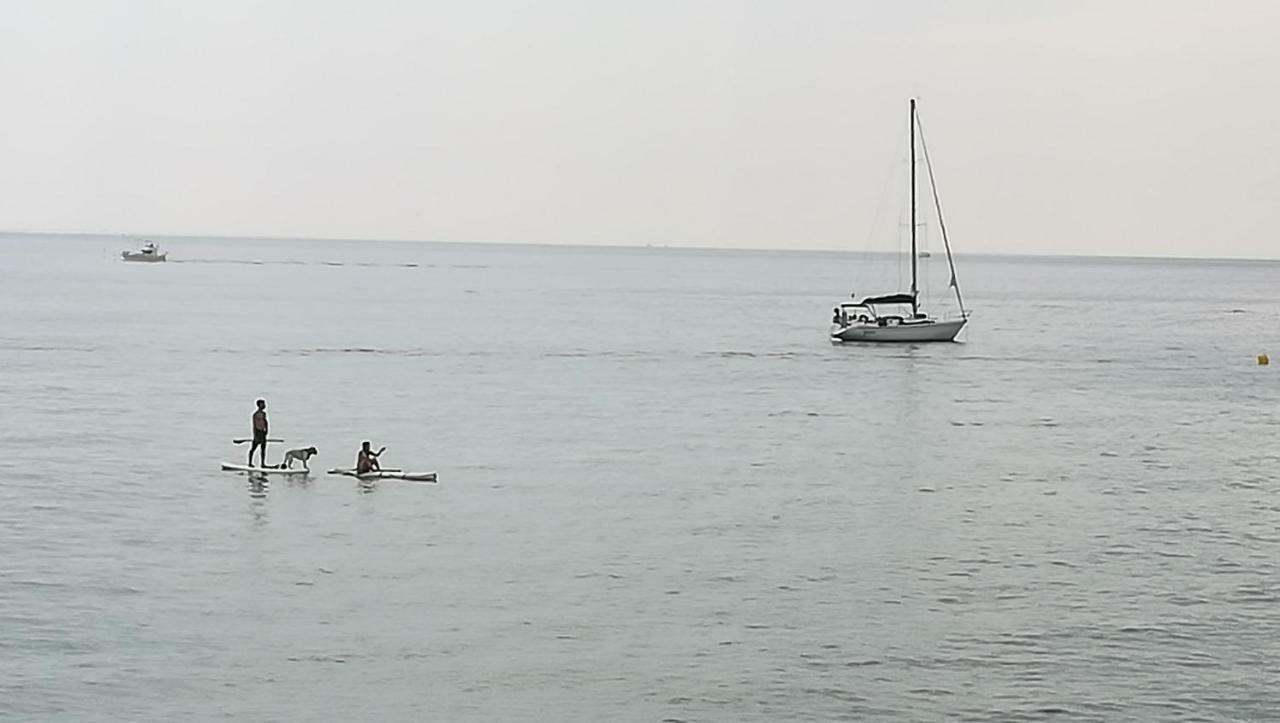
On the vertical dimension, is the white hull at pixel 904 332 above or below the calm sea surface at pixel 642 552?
above

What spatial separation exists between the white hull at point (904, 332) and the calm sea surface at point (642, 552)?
2480 centimetres

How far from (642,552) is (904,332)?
73.9 m

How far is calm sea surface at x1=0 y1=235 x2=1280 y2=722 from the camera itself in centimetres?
2759

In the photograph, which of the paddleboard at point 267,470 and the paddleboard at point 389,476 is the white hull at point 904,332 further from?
the paddleboard at point 267,470

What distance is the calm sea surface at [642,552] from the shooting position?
27594mm

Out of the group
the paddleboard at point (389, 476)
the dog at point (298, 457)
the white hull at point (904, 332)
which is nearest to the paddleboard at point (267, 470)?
the dog at point (298, 457)

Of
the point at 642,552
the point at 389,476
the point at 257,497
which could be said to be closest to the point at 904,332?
the point at 389,476

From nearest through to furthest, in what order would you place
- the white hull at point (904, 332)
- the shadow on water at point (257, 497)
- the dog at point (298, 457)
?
1. the shadow on water at point (257, 497)
2. the dog at point (298, 457)
3. the white hull at point (904, 332)

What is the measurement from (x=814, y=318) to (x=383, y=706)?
138 meters

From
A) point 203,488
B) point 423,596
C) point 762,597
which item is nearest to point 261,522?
point 203,488

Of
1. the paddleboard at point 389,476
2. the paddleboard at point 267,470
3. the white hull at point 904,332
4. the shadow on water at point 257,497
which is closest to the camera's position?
the shadow on water at point 257,497

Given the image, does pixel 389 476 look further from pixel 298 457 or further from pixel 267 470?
pixel 267 470

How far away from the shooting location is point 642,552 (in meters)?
38.7

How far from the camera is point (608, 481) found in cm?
4991
